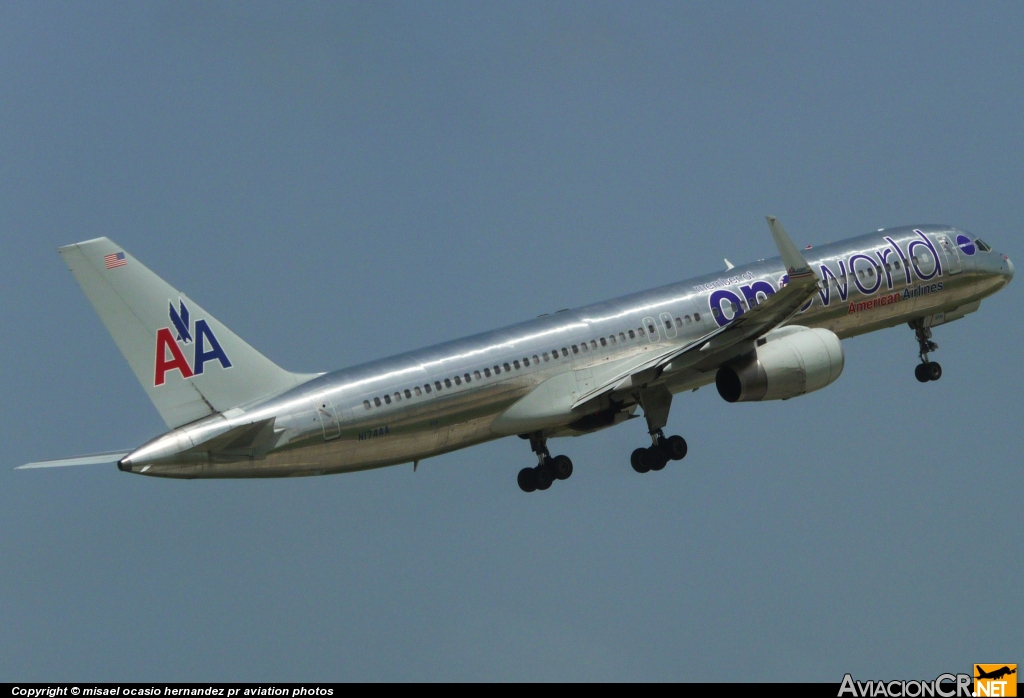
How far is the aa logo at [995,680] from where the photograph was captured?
47094mm

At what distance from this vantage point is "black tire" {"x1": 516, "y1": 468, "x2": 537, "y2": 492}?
184ft

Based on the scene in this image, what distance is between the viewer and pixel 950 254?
61406 mm

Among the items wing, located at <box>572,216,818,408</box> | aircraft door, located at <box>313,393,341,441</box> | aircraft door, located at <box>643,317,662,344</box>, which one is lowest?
aircraft door, located at <box>313,393,341,441</box>

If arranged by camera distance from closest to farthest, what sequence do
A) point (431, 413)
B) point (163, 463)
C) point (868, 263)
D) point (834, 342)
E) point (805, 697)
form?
point (805, 697)
point (163, 463)
point (431, 413)
point (834, 342)
point (868, 263)

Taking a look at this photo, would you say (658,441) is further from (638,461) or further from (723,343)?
(723,343)

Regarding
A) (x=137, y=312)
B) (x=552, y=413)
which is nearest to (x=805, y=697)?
(x=552, y=413)

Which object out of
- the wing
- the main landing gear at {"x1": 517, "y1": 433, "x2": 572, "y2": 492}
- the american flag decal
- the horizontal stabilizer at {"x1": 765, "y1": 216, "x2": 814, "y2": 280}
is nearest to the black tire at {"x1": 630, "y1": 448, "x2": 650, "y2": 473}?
the main landing gear at {"x1": 517, "y1": 433, "x2": 572, "y2": 492}

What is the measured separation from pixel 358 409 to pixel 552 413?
22.0ft

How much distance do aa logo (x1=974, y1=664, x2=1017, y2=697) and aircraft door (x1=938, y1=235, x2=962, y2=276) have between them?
16831 millimetres

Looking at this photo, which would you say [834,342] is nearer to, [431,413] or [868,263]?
[868,263]

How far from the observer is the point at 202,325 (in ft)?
161

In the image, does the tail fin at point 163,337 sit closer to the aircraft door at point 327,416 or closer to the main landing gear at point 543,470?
the aircraft door at point 327,416

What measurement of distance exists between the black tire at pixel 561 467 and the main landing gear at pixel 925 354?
14516 mm

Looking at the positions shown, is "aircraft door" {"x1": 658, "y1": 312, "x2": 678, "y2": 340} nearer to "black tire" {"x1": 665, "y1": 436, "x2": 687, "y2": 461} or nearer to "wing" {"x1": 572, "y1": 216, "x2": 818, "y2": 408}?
"wing" {"x1": 572, "y1": 216, "x2": 818, "y2": 408}
